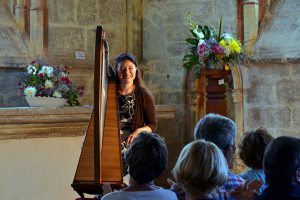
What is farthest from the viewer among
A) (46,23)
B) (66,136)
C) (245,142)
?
(46,23)

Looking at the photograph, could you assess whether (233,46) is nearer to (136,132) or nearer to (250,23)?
(250,23)

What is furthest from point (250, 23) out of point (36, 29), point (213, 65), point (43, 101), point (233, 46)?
point (43, 101)

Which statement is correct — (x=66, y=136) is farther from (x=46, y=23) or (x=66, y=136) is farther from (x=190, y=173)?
(x=190, y=173)

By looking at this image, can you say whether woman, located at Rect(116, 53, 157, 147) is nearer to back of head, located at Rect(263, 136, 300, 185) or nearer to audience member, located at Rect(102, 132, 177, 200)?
audience member, located at Rect(102, 132, 177, 200)

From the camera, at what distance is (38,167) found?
13.4 ft

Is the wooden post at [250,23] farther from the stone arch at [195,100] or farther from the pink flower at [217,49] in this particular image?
the pink flower at [217,49]

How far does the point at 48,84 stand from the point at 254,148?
2.46 m

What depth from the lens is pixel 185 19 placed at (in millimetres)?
5938

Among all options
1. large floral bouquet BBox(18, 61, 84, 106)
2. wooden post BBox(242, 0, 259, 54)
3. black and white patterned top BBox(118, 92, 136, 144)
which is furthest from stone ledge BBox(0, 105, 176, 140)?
wooden post BBox(242, 0, 259, 54)

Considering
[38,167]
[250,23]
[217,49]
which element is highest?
[250,23]

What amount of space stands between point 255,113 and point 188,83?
0.82 meters

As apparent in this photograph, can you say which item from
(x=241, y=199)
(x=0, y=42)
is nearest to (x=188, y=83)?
(x=0, y=42)

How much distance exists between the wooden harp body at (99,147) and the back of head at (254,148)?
57 cm

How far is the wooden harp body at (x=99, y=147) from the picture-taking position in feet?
7.18
